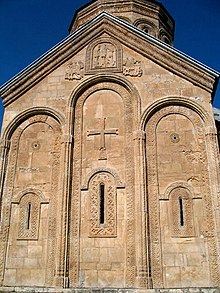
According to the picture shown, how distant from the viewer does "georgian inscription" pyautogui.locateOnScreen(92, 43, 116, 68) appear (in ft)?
32.7

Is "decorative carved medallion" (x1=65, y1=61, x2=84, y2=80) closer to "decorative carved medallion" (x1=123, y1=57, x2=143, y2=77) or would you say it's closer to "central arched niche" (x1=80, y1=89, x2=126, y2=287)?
"central arched niche" (x1=80, y1=89, x2=126, y2=287)

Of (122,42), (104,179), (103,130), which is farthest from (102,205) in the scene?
(122,42)

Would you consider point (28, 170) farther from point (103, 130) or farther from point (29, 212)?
point (103, 130)

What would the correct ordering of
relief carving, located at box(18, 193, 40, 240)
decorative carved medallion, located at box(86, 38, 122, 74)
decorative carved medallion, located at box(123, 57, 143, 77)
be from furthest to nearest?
1. decorative carved medallion, located at box(86, 38, 122, 74)
2. decorative carved medallion, located at box(123, 57, 143, 77)
3. relief carving, located at box(18, 193, 40, 240)

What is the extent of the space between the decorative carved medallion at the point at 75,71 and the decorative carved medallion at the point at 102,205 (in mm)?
3294

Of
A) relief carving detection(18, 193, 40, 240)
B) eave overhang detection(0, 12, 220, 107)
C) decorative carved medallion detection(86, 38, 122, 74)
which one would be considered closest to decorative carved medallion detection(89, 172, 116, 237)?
relief carving detection(18, 193, 40, 240)

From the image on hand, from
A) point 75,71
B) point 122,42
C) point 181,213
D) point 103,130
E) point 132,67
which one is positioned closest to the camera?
point 181,213

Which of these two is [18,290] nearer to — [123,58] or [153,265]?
[153,265]

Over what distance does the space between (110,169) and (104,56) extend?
3.79 m

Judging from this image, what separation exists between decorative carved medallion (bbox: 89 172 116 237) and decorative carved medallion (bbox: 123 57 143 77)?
3.23 meters

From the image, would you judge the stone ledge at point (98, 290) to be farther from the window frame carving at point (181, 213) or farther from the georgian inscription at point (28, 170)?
the georgian inscription at point (28, 170)

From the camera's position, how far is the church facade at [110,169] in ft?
25.6

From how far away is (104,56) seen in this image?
397 inches

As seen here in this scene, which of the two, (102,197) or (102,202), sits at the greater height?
(102,197)
